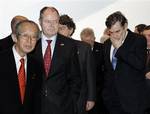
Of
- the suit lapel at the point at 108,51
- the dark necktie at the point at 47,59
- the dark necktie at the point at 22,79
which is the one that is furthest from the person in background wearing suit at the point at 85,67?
the dark necktie at the point at 22,79

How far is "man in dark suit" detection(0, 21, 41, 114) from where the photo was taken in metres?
3.79

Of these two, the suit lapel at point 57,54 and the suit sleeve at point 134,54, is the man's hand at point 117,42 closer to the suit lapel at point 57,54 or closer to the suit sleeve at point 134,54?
the suit sleeve at point 134,54

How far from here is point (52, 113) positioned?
452 centimetres

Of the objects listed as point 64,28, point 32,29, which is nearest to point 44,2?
point 64,28

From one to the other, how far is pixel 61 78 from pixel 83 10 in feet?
10.5

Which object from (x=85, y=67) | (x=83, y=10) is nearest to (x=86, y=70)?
(x=85, y=67)

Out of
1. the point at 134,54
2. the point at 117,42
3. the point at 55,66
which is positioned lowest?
the point at 55,66

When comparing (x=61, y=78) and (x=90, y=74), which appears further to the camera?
(x=90, y=74)

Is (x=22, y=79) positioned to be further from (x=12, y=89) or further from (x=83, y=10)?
(x=83, y=10)

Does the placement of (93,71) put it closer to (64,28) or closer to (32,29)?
(64,28)

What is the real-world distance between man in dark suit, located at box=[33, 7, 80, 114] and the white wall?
2.51 m

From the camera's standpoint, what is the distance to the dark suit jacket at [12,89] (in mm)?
3779

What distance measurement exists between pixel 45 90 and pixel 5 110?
0.73m

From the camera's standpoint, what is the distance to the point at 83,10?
24.7 feet
